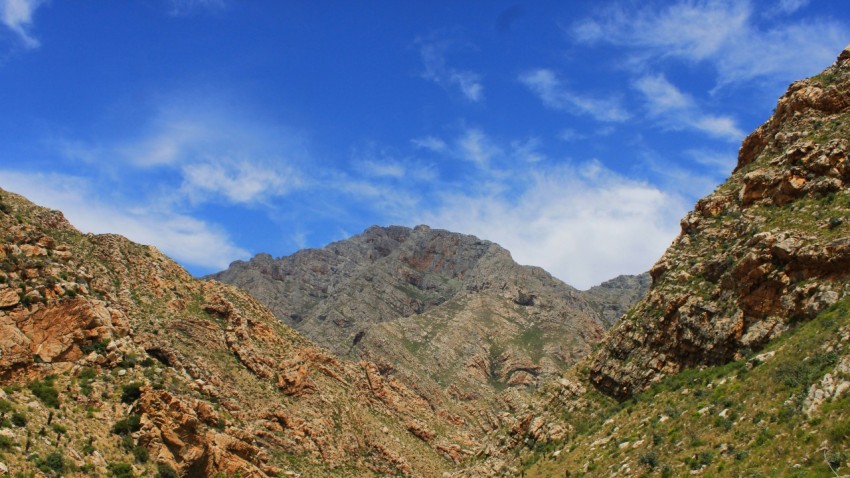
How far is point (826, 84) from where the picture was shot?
5166 centimetres

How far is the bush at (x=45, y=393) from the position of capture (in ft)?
110

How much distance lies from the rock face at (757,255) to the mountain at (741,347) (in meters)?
0.12

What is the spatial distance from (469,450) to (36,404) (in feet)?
266

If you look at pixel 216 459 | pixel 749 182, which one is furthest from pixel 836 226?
pixel 216 459

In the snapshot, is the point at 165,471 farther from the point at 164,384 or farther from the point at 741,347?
the point at 741,347

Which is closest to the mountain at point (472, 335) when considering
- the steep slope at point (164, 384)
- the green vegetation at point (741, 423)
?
the steep slope at point (164, 384)

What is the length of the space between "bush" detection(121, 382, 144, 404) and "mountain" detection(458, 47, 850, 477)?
30602 millimetres

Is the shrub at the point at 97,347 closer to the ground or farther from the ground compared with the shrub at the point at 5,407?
farther from the ground

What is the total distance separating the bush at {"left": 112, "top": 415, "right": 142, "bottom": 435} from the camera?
35969 millimetres

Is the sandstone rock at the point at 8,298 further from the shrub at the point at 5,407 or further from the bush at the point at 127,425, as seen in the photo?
the bush at the point at 127,425

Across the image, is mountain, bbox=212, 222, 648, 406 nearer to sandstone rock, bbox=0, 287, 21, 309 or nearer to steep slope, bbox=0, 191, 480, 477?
steep slope, bbox=0, 191, 480, 477

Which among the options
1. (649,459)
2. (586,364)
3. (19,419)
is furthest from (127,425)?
(586,364)

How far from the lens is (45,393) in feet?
111

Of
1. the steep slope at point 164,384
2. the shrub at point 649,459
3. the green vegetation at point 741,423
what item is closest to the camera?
the green vegetation at point 741,423
